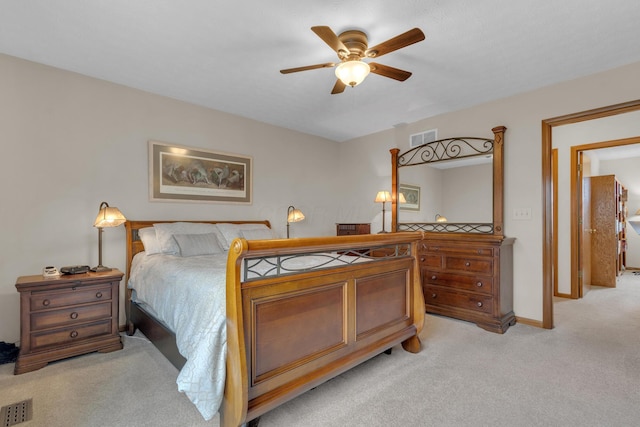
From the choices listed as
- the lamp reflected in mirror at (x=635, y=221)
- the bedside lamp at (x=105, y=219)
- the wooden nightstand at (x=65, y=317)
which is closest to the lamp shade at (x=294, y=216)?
the bedside lamp at (x=105, y=219)

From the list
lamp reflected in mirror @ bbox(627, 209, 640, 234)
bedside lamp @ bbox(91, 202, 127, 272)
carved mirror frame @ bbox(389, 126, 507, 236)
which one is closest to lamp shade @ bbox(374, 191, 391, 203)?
carved mirror frame @ bbox(389, 126, 507, 236)

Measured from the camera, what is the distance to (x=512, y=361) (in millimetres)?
2465

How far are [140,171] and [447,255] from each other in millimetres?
3529

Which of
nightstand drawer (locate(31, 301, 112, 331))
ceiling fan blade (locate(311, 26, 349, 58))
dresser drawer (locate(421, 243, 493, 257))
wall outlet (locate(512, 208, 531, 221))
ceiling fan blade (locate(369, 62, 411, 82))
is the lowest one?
nightstand drawer (locate(31, 301, 112, 331))

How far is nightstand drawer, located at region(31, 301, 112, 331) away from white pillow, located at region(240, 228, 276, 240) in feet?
4.79

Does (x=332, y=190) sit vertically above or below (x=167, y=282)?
above

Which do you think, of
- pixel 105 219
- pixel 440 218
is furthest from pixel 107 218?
pixel 440 218

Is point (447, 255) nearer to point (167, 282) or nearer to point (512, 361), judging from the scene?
point (512, 361)

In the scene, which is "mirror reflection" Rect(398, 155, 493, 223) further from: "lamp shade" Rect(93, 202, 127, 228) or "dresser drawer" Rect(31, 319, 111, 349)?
"dresser drawer" Rect(31, 319, 111, 349)

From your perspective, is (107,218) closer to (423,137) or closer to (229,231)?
(229,231)

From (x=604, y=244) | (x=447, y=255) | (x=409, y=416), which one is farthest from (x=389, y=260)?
(x=604, y=244)

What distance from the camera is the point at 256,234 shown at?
3.74 m

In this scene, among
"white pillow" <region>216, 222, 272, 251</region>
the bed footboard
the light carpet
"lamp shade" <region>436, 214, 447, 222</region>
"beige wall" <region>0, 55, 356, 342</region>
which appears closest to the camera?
the bed footboard

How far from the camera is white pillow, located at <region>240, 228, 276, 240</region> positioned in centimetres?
366
